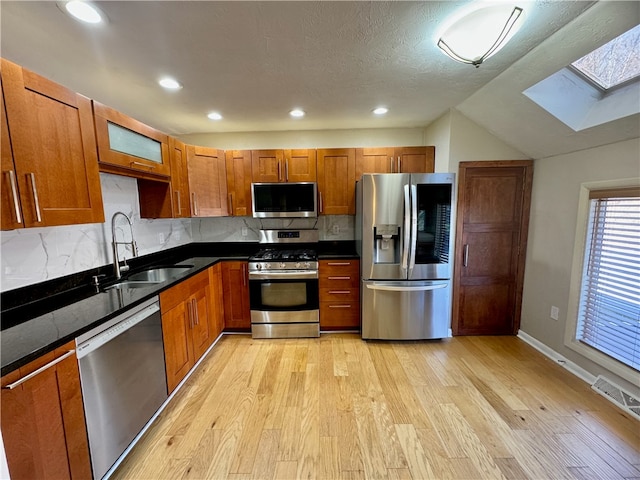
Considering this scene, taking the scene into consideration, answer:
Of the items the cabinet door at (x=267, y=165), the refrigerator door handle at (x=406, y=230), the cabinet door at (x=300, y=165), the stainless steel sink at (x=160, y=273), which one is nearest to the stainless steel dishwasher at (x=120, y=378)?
the stainless steel sink at (x=160, y=273)

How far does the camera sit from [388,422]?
1.72 metres

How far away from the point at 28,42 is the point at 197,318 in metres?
2.14

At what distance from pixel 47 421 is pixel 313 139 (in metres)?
3.26

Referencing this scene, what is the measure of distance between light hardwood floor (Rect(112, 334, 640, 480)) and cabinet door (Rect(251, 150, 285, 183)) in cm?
205

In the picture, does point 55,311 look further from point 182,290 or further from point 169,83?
point 169,83

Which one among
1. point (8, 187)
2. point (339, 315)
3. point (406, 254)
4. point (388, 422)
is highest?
point (8, 187)

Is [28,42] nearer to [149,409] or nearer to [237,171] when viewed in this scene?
[237,171]

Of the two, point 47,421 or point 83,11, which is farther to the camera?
point 83,11

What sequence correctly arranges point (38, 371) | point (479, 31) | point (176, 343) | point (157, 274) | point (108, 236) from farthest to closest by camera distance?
1. point (157, 274)
2. point (108, 236)
3. point (176, 343)
4. point (479, 31)
5. point (38, 371)

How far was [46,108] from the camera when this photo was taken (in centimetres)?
130

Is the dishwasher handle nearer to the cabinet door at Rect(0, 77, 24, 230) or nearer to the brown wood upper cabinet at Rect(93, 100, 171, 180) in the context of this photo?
the cabinet door at Rect(0, 77, 24, 230)

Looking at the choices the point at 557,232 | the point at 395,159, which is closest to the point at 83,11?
the point at 395,159

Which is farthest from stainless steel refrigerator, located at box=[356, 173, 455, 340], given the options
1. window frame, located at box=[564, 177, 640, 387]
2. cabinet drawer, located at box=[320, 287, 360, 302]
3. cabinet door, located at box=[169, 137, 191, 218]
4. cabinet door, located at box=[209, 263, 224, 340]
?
cabinet door, located at box=[169, 137, 191, 218]

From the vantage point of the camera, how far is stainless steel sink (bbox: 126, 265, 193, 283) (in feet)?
7.67
